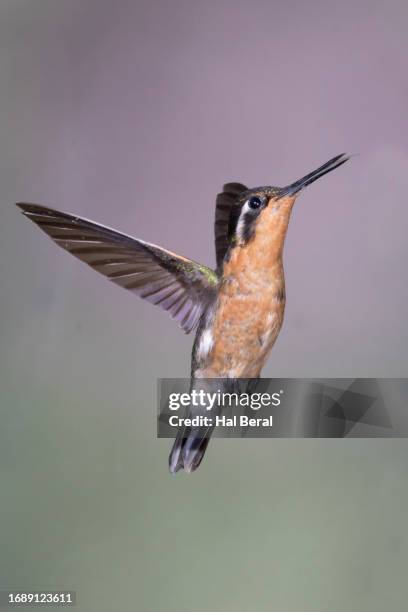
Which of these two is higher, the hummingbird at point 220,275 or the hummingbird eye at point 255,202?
the hummingbird eye at point 255,202

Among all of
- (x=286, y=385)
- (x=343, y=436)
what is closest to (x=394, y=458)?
(x=343, y=436)

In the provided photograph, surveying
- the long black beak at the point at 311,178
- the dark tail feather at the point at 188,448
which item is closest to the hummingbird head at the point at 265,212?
the long black beak at the point at 311,178

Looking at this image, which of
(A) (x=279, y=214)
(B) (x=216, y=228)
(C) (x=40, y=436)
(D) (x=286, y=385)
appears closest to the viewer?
(A) (x=279, y=214)

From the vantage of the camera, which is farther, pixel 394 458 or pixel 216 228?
pixel 394 458

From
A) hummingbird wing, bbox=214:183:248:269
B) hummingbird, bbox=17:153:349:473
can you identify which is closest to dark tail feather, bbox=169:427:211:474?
hummingbird, bbox=17:153:349:473

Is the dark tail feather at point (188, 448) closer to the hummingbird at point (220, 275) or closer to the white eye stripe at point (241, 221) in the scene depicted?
the hummingbird at point (220, 275)

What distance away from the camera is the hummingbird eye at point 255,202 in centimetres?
54

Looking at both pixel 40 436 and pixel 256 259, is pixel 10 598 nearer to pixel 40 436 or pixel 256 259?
pixel 40 436

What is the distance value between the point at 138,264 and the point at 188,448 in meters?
0.18

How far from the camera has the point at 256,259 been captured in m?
0.55

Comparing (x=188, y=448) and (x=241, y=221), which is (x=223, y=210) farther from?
(x=188, y=448)

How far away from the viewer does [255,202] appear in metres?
0.54

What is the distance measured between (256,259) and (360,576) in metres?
0.46

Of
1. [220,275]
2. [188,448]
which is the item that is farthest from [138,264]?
[188,448]
